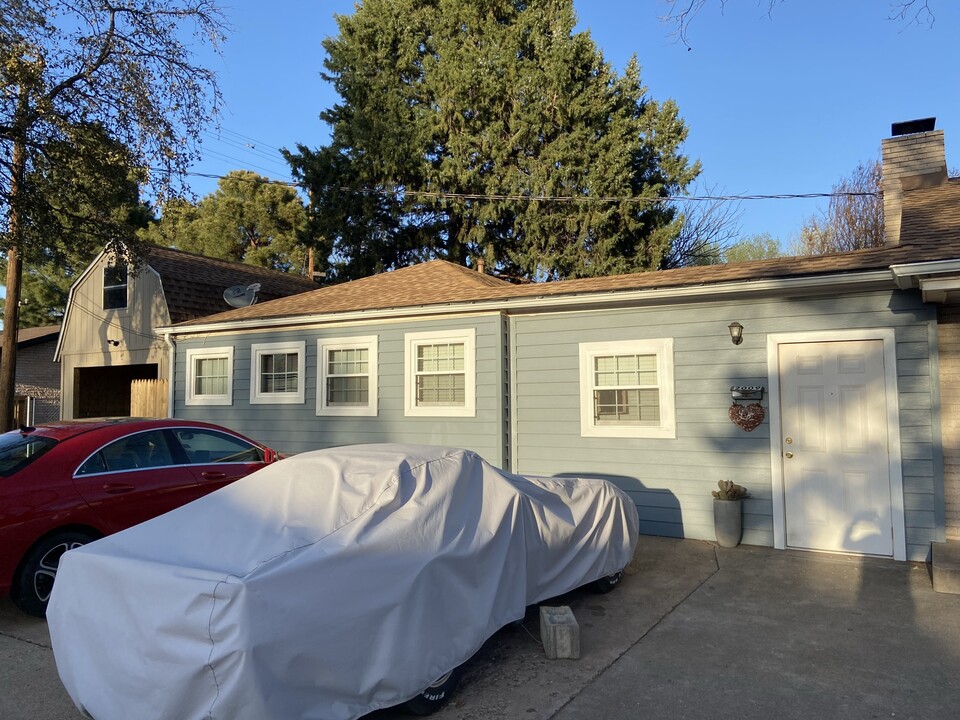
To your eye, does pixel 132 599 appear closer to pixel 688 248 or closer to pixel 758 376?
pixel 758 376

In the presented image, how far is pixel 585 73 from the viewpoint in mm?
20141

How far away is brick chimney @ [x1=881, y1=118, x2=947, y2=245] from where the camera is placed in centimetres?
1031

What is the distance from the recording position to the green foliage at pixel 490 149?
773 inches

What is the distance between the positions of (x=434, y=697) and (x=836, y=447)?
17.2 ft

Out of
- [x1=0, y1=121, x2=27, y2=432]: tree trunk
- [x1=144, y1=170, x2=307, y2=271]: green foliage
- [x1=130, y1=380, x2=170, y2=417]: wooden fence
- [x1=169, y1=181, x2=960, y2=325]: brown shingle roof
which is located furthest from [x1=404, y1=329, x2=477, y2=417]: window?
[x1=144, y1=170, x2=307, y2=271]: green foliage

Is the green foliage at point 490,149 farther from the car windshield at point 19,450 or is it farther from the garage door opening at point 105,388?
the car windshield at point 19,450

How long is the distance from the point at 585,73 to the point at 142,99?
13.0 metres

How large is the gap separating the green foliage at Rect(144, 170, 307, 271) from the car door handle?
24295 mm

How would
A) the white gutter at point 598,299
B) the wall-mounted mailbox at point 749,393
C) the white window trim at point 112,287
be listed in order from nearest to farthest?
1. the white gutter at point 598,299
2. the wall-mounted mailbox at point 749,393
3. the white window trim at point 112,287

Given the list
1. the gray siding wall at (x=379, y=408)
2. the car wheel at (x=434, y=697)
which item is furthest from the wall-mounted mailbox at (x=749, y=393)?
the car wheel at (x=434, y=697)

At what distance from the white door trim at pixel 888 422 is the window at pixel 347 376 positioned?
5333 millimetres

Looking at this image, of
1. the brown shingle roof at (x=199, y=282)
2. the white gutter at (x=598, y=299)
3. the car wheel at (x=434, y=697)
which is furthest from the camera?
the brown shingle roof at (x=199, y=282)

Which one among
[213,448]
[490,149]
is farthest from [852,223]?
[213,448]

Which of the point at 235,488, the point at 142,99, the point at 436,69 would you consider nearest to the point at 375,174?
the point at 436,69
